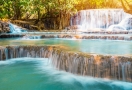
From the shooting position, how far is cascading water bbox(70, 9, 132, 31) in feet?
71.5

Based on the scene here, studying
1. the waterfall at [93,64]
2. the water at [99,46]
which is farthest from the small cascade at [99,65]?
the water at [99,46]

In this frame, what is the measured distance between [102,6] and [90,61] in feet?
82.7

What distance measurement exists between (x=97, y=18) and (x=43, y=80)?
56.8 ft

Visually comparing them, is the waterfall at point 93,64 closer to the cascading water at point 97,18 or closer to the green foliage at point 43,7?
the green foliage at point 43,7

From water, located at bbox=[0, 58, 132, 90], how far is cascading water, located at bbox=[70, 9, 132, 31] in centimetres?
1506

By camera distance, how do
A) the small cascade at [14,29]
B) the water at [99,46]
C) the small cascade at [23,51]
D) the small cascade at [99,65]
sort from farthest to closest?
the small cascade at [14,29] < the small cascade at [23,51] < the water at [99,46] < the small cascade at [99,65]

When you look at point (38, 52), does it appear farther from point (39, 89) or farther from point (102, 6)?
point (102, 6)

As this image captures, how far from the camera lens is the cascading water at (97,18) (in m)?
21.8

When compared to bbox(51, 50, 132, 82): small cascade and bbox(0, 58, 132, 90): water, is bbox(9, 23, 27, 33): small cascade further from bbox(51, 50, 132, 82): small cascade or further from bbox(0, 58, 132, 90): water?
bbox(51, 50, 132, 82): small cascade

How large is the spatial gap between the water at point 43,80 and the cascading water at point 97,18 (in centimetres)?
1506

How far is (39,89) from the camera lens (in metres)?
5.53

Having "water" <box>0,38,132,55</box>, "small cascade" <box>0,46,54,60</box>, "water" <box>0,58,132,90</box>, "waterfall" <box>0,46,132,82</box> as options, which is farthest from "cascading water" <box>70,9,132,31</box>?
"waterfall" <box>0,46,132,82</box>

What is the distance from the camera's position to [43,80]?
6168mm

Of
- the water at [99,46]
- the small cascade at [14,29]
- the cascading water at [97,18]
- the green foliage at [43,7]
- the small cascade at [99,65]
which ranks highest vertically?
the green foliage at [43,7]
